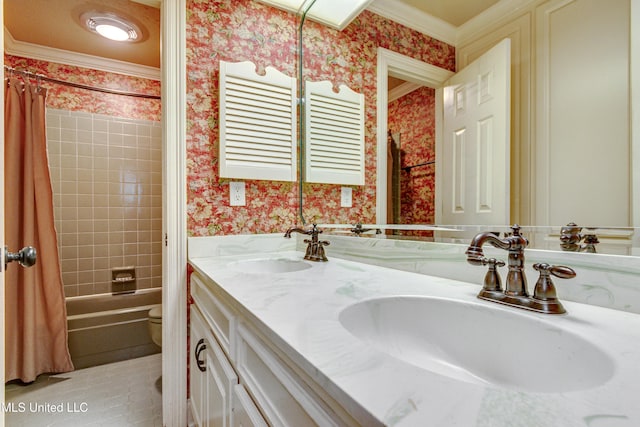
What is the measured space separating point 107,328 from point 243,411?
203 centimetres

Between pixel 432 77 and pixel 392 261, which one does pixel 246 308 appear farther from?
pixel 432 77

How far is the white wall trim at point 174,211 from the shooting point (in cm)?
131

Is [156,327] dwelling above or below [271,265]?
below

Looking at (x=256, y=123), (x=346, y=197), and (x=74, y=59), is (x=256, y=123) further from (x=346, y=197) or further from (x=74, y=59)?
(x=74, y=59)

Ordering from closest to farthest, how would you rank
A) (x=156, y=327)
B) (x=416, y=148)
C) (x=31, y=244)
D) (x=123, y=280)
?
(x=416, y=148)
(x=31, y=244)
(x=156, y=327)
(x=123, y=280)

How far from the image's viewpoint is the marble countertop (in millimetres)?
265

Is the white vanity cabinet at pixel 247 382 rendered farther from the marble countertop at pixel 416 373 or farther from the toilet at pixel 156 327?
the toilet at pixel 156 327

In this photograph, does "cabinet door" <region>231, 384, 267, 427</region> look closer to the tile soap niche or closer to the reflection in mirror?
the reflection in mirror

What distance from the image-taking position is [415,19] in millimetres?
1032

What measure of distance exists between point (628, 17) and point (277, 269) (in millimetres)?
1274

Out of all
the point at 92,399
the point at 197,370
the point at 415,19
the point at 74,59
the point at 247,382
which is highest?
the point at 74,59

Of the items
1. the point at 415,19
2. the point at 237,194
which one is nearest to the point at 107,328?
the point at 237,194

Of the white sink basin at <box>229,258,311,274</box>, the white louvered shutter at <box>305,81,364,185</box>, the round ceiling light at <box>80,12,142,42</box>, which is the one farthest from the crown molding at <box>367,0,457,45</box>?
the round ceiling light at <box>80,12,142,42</box>

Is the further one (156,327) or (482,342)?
(156,327)
